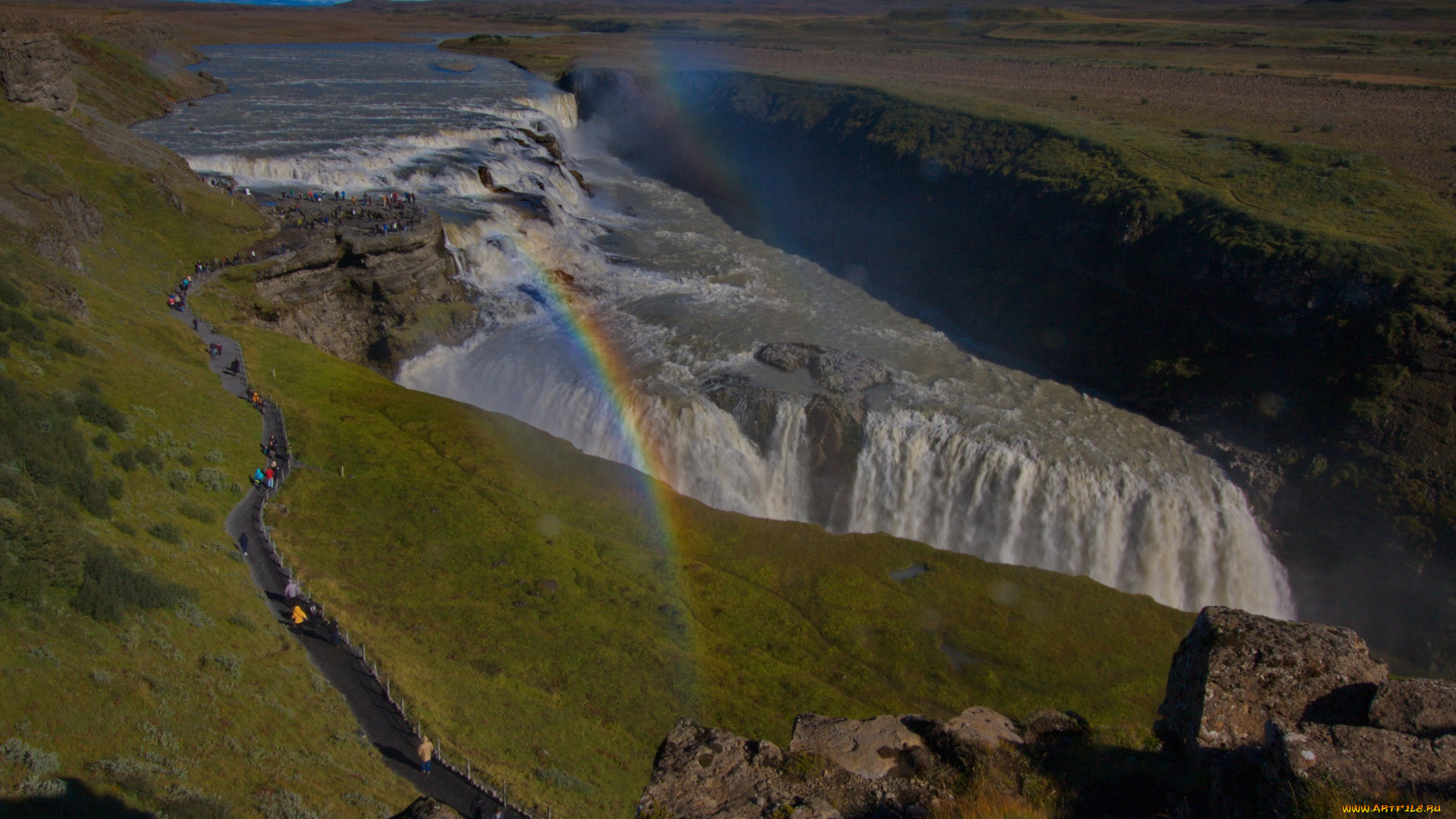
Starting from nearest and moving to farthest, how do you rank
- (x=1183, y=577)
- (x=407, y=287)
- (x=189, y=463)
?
(x=189, y=463), (x=1183, y=577), (x=407, y=287)

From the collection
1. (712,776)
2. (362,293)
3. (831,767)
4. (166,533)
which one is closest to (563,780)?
(712,776)

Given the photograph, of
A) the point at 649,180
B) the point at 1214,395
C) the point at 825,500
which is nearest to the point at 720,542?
the point at 825,500

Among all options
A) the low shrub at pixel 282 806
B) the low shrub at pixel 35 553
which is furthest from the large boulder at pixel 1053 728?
the low shrub at pixel 35 553

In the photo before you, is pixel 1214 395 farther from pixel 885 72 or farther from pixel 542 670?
pixel 885 72

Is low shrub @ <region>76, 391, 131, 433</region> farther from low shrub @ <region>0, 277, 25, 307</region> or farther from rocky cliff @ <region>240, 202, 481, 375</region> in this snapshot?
rocky cliff @ <region>240, 202, 481, 375</region>

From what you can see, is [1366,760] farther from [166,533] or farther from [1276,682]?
[166,533]
